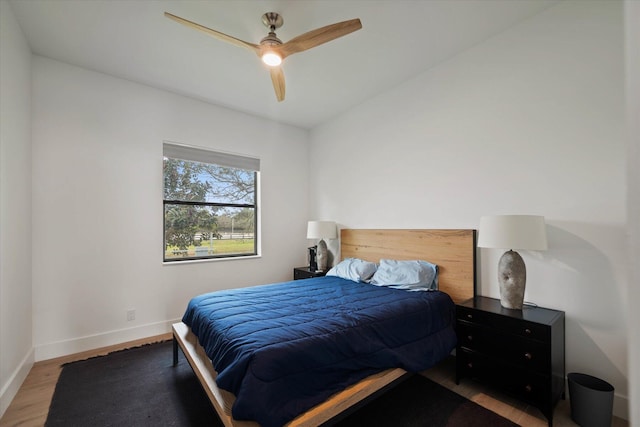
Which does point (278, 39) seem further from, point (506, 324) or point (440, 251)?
point (506, 324)

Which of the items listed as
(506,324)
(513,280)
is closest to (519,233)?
(513,280)

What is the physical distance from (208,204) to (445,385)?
3276 millimetres

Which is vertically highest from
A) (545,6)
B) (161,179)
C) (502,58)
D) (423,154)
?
(545,6)

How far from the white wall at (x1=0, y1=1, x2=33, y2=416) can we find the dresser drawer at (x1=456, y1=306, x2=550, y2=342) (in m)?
3.35

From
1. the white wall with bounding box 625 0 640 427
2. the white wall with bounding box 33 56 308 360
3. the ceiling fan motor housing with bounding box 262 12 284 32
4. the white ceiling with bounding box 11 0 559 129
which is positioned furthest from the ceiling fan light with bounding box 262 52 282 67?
the white wall with bounding box 625 0 640 427

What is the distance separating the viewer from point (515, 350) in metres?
1.98

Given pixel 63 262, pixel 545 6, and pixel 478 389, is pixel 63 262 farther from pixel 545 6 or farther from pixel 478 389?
pixel 545 6

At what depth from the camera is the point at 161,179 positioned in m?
3.37

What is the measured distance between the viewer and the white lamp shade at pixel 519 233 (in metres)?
1.98

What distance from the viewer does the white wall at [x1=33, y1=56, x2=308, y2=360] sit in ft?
9.02

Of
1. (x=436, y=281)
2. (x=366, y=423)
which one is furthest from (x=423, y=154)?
(x=366, y=423)

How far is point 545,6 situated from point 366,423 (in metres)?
3.28

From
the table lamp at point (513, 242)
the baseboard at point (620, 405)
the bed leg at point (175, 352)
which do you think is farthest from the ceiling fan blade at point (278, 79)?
the baseboard at point (620, 405)

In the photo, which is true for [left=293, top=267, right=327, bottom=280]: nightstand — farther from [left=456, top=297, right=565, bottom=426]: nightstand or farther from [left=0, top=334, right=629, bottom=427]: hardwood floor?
[left=456, top=297, right=565, bottom=426]: nightstand
